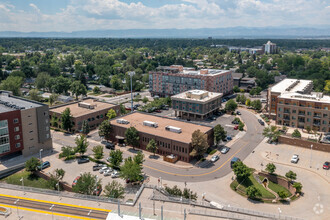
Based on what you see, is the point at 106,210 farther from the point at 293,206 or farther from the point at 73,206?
the point at 293,206

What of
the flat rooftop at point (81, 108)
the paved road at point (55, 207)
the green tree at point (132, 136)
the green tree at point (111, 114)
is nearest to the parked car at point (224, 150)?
the green tree at point (132, 136)

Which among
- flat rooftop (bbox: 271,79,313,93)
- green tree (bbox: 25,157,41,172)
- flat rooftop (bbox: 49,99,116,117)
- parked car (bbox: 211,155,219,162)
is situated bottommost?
parked car (bbox: 211,155,219,162)

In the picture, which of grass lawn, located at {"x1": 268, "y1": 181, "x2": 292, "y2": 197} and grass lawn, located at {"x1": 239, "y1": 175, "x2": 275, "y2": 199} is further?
grass lawn, located at {"x1": 268, "y1": 181, "x2": 292, "y2": 197}

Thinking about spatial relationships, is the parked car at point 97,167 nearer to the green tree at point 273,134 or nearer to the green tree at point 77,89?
the green tree at point 273,134

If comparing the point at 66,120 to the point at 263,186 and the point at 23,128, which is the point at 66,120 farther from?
the point at 263,186

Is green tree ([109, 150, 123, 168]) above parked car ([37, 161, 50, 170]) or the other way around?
above

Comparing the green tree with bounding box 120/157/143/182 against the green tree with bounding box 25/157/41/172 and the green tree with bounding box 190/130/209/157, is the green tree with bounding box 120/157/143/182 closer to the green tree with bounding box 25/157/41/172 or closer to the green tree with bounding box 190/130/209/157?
the green tree with bounding box 190/130/209/157

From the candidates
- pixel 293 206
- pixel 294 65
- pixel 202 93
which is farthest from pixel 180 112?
pixel 294 65

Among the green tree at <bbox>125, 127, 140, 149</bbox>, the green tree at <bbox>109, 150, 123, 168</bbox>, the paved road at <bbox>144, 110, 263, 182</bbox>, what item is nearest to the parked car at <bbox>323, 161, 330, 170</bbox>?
the paved road at <bbox>144, 110, 263, 182</bbox>
